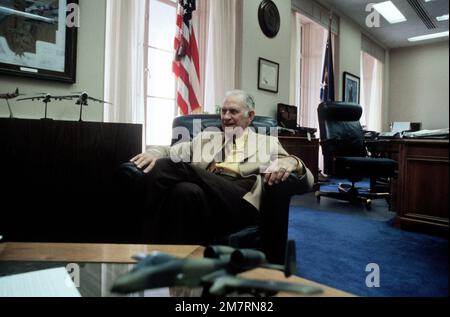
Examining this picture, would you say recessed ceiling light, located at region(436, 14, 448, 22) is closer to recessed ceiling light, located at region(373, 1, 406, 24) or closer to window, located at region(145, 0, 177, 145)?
recessed ceiling light, located at region(373, 1, 406, 24)

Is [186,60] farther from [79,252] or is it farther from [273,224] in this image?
[79,252]

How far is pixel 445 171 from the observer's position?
31 centimetres

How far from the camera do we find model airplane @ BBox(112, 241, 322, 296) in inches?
12.2

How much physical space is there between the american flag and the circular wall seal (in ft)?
3.23

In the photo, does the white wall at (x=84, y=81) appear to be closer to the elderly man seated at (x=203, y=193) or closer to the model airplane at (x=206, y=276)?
the elderly man seated at (x=203, y=193)

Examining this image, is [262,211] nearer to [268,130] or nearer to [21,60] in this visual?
[268,130]

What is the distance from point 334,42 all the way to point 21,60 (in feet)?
13.7

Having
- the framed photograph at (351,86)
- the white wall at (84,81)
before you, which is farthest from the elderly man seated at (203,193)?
the framed photograph at (351,86)

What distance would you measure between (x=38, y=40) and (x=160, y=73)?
1.02 m

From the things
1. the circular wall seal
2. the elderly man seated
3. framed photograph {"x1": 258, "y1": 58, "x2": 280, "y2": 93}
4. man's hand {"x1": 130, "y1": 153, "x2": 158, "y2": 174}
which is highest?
the circular wall seal

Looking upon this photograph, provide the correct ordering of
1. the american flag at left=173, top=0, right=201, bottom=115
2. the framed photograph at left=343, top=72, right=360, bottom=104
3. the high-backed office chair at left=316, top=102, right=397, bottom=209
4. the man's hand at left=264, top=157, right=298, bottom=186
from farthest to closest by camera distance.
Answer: the framed photograph at left=343, top=72, right=360, bottom=104
the high-backed office chair at left=316, top=102, right=397, bottom=209
the american flag at left=173, top=0, right=201, bottom=115
the man's hand at left=264, top=157, right=298, bottom=186

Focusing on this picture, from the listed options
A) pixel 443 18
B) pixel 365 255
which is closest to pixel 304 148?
pixel 365 255

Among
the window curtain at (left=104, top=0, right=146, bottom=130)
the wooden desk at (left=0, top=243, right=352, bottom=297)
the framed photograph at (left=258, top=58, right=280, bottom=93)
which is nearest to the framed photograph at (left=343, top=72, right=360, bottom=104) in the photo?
the framed photograph at (left=258, top=58, right=280, bottom=93)

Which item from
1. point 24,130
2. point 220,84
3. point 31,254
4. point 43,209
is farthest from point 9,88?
point 220,84
